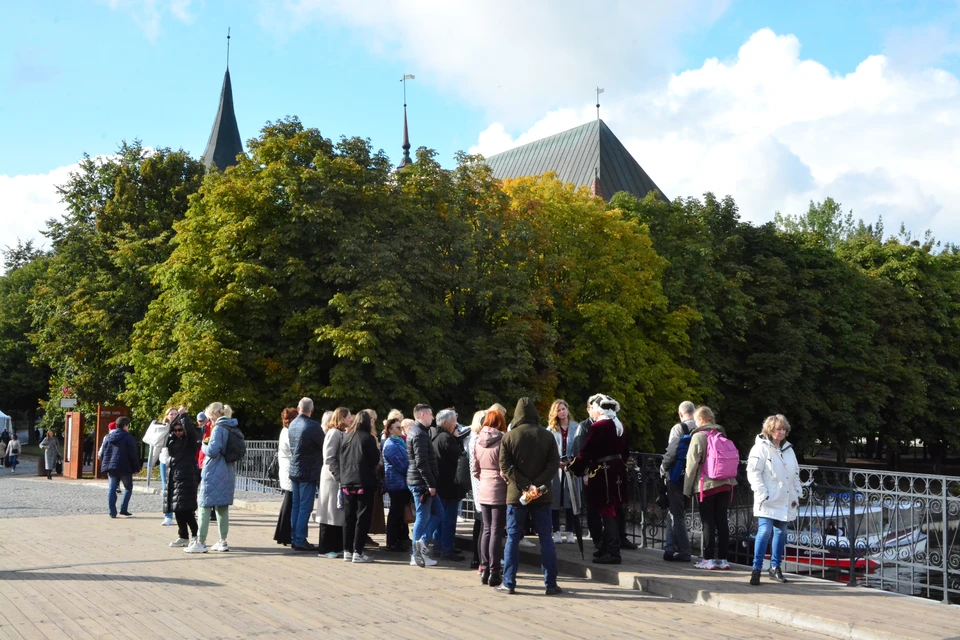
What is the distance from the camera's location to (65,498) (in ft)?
68.7

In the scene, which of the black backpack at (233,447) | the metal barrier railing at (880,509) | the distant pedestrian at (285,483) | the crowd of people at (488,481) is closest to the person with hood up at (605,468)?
the crowd of people at (488,481)

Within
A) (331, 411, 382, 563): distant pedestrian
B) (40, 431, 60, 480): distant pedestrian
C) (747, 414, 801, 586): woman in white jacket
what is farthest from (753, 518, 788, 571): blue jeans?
(40, 431, 60, 480): distant pedestrian

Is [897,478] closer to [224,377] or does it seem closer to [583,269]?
[224,377]

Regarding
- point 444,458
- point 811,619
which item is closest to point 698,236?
point 444,458

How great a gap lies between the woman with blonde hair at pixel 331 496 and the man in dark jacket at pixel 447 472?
43.4 inches

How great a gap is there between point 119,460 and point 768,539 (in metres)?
10.8

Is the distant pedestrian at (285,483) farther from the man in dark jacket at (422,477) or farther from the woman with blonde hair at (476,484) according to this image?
the woman with blonde hair at (476,484)

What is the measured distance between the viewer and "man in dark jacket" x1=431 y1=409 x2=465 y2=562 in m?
10.9

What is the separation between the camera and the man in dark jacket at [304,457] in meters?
11.6

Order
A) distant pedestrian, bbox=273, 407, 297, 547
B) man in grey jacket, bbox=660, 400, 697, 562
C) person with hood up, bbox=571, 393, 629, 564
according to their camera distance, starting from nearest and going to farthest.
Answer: person with hood up, bbox=571, 393, 629, 564 < man in grey jacket, bbox=660, 400, 697, 562 < distant pedestrian, bbox=273, 407, 297, 547

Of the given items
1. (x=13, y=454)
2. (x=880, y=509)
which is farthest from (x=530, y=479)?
(x=13, y=454)

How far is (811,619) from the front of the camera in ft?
25.2

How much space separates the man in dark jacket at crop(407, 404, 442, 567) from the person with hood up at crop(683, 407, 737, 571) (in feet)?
8.93

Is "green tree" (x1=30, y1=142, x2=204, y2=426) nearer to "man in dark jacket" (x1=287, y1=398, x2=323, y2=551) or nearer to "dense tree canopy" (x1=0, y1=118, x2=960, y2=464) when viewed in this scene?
"dense tree canopy" (x1=0, y1=118, x2=960, y2=464)
